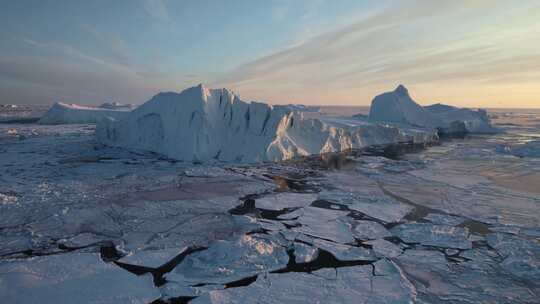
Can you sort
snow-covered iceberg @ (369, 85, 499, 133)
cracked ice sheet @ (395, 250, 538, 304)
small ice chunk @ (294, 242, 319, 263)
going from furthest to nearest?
snow-covered iceberg @ (369, 85, 499, 133) → small ice chunk @ (294, 242, 319, 263) → cracked ice sheet @ (395, 250, 538, 304)

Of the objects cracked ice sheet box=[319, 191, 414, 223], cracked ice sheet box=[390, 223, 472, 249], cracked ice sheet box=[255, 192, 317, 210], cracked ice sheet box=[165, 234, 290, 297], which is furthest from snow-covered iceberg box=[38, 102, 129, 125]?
cracked ice sheet box=[390, 223, 472, 249]

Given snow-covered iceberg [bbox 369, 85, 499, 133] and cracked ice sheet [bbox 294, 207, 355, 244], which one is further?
snow-covered iceberg [bbox 369, 85, 499, 133]

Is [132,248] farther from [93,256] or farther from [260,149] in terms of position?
[260,149]

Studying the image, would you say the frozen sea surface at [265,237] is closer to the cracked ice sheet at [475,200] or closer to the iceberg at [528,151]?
the cracked ice sheet at [475,200]

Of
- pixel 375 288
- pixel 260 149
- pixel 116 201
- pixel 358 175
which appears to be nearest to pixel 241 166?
pixel 260 149

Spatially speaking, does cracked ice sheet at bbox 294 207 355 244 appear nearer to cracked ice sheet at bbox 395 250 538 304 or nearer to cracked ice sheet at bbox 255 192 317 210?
cracked ice sheet at bbox 255 192 317 210

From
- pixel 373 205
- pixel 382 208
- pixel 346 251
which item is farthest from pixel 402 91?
pixel 346 251

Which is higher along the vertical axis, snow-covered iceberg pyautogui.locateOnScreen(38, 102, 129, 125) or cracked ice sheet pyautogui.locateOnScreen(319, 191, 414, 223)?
snow-covered iceberg pyautogui.locateOnScreen(38, 102, 129, 125)
